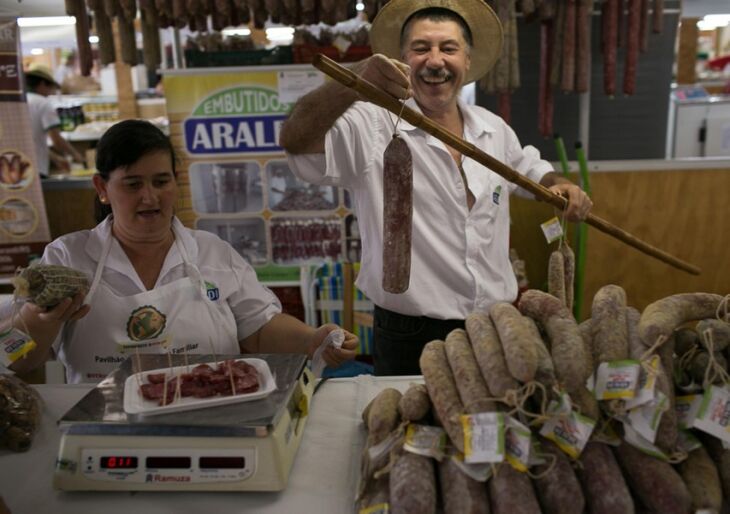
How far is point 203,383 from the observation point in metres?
1.63

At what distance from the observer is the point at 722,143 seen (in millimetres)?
6105

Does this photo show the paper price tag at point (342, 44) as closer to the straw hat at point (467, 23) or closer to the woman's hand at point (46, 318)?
the straw hat at point (467, 23)

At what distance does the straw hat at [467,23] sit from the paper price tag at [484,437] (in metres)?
1.98

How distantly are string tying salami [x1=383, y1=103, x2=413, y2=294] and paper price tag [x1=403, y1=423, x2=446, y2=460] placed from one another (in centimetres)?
37

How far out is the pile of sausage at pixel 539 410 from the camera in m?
1.29

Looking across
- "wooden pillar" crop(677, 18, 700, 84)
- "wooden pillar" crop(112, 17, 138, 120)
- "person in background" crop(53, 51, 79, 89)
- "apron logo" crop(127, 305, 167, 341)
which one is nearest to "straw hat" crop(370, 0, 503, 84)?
"apron logo" crop(127, 305, 167, 341)

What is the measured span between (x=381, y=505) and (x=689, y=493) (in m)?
0.65

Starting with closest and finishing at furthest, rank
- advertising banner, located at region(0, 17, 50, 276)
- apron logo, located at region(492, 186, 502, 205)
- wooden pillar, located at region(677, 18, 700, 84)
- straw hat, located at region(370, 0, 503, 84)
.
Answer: straw hat, located at region(370, 0, 503, 84) < apron logo, located at region(492, 186, 502, 205) < advertising banner, located at region(0, 17, 50, 276) < wooden pillar, located at region(677, 18, 700, 84)

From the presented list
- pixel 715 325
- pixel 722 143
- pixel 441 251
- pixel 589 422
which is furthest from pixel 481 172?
pixel 722 143

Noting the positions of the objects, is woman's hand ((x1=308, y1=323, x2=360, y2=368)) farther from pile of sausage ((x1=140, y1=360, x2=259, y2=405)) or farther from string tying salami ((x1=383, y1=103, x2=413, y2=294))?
string tying salami ((x1=383, y1=103, x2=413, y2=294))

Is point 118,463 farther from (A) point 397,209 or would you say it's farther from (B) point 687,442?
(B) point 687,442

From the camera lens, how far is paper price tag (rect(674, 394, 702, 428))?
141 centimetres

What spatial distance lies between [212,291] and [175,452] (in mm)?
1050

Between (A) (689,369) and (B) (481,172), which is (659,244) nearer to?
(B) (481,172)
